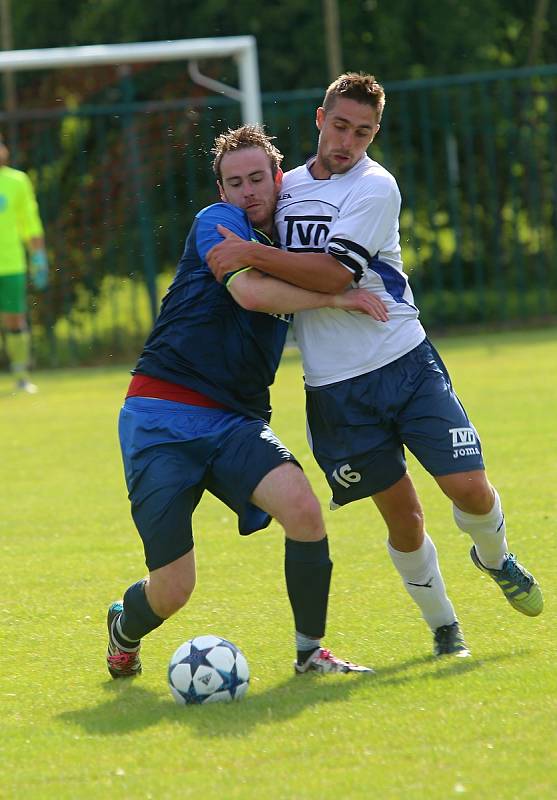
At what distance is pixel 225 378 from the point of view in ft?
16.9

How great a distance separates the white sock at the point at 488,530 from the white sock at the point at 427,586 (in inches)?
6.9

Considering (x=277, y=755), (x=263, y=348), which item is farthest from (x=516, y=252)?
(x=277, y=755)

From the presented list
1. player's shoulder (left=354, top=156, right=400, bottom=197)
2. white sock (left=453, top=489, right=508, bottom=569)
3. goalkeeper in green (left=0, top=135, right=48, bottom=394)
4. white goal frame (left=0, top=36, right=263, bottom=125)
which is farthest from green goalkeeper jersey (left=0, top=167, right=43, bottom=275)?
white sock (left=453, top=489, right=508, bottom=569)

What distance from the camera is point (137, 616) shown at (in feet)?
16.8

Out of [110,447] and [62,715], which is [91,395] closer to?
[110,447]

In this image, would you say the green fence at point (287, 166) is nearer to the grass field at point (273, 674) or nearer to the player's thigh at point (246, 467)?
the grass field at point (273, 674)

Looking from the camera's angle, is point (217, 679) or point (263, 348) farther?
point (263, 348)

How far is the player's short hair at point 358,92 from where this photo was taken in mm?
5160

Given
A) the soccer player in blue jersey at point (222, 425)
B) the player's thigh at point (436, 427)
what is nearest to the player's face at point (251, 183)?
the soccer player in blue jersey at point (222, 425)

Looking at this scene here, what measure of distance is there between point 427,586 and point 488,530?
1.05 feet

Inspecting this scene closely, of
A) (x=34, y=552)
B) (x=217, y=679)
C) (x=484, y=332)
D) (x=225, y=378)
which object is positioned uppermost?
(x=225, y=378)

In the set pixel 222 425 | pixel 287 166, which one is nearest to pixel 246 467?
pixel 222 425

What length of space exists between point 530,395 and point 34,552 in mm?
5820

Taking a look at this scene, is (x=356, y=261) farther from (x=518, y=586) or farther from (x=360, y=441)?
(x=518, y=586)
